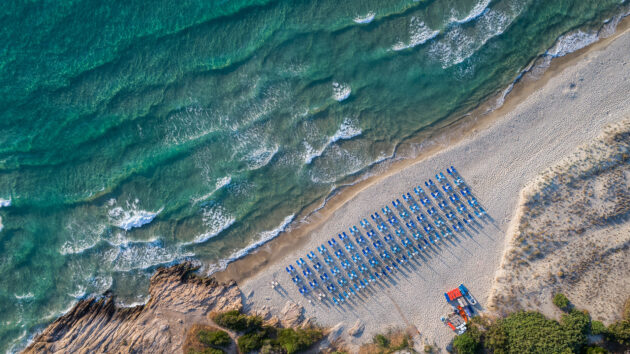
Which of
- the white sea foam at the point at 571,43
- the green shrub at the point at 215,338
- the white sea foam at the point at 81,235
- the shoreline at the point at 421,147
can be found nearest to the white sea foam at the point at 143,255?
the white sea foam at the point at 81,235

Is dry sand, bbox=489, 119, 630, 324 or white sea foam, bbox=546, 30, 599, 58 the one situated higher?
white sea foam, bbox=546, 30, 599, 58

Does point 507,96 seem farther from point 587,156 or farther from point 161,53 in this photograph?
point 161,53

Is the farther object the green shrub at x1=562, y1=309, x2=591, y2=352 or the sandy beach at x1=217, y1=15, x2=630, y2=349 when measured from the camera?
the sandy beach at x1=217, y1=15, x2=630, y2=349

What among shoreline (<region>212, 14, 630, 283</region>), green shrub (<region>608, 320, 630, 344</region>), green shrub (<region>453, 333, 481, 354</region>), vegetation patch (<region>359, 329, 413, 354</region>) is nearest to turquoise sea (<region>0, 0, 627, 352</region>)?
shoreline (<region>212, 14, 630, 283</region>)

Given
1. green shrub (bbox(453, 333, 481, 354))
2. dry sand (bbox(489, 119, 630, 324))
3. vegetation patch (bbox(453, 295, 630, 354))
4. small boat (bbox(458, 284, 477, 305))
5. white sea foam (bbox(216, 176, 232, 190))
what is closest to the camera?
vegetation patch (bbox(453, 295, 630, 354))

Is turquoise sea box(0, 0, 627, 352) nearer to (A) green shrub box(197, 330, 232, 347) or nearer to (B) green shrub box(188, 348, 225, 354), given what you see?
(A) green shrub box(197, 330, 232, 347)

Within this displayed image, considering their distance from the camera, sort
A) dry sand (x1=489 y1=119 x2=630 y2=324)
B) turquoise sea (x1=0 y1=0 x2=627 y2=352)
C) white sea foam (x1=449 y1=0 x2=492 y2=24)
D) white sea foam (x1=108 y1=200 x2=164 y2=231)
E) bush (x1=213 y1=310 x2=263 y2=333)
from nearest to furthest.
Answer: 1. dry sand (x1=489 y1=119 x2=630 y2=324)
2. bush (x1=213 y1=310 x2=263 y2=333)
3. white sea foam (x1=449 y1=0 x2=492 y2=24)
4. turquoise sea (x1=0 y1=0 x2=627 y2=352)
5. white sea foam (x1=108 y1=200 x2=164 y2=231)

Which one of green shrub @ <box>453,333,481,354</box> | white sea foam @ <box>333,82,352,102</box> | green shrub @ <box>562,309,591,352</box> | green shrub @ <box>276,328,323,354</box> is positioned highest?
white sea foam @ <box>333,82,352,102</box>
